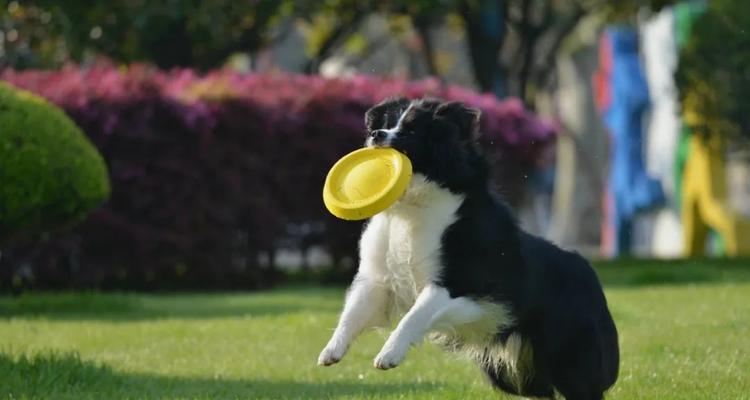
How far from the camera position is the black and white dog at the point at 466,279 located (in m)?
6.89

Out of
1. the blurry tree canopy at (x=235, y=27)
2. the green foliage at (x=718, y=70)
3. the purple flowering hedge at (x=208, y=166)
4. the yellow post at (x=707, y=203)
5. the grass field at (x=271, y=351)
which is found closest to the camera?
the grass field at (x=271, y=351)

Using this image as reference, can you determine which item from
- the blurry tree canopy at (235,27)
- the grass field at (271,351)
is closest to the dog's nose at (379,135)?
the grass field at (271,351)

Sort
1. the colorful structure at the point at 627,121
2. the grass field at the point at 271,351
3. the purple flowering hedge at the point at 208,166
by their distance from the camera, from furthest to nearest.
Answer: the colorful structure at the point at 627,121, the purple flowering hedge at the point at 208,166, the grass field at the point at 271,351

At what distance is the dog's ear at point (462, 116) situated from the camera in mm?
7027

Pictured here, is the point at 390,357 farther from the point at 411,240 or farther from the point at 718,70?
the point at 718,70

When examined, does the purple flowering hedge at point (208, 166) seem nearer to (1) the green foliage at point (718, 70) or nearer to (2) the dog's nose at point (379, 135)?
(1) the green foliage at point (718, 70)

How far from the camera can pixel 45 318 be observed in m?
12.9

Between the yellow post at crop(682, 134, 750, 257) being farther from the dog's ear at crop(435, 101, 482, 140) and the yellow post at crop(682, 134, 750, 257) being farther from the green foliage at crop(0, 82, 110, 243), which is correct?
the dog's ear at crop(435, 101, 482, 140)

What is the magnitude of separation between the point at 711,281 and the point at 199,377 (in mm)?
8488

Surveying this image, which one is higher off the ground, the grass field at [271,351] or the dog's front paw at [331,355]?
the dog's front paw at [331,355]

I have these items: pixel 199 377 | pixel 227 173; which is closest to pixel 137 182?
pixel 227 173

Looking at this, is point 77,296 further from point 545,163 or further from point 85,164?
point 545,163

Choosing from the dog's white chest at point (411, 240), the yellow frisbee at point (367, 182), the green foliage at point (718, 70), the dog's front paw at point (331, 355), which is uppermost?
the green foliage at point (718, 70)

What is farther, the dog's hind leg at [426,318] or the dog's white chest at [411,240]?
the dog's white chest at [411,240]
